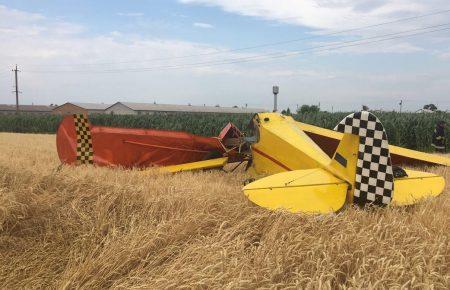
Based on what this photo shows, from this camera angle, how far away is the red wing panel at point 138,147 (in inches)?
378

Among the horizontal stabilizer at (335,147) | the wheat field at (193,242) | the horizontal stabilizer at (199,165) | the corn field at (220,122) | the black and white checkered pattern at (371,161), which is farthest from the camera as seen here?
the corn field at (220,122)

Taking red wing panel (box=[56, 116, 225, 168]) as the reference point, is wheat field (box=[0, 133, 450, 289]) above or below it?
below

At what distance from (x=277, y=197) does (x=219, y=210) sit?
2.27 ft

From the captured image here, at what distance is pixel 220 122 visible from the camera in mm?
28547

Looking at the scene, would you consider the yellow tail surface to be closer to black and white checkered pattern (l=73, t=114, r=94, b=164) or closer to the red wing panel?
the red wing panel

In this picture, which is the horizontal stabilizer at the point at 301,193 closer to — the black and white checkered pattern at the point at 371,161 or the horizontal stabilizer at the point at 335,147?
the black and white checkered pattern at the point at 371,161

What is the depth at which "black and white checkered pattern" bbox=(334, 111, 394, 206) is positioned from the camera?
5.01 meters

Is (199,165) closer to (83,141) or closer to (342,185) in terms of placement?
(83,141)

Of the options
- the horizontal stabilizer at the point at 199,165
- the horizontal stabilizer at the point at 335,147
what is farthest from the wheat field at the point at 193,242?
the horizontal stabilizer at the point at 335,147

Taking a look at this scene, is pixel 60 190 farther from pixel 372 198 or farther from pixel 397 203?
pixel 397 203

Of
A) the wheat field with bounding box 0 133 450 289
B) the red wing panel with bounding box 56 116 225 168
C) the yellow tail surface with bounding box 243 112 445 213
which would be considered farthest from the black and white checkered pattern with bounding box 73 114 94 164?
the yellow tail surface with bounding box 243 112 445 213

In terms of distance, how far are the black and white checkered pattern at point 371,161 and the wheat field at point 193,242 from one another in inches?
9.8

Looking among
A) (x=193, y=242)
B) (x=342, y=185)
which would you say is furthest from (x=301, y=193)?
(x=193, y=242)

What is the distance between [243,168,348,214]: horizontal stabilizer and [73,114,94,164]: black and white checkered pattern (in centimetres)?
567
